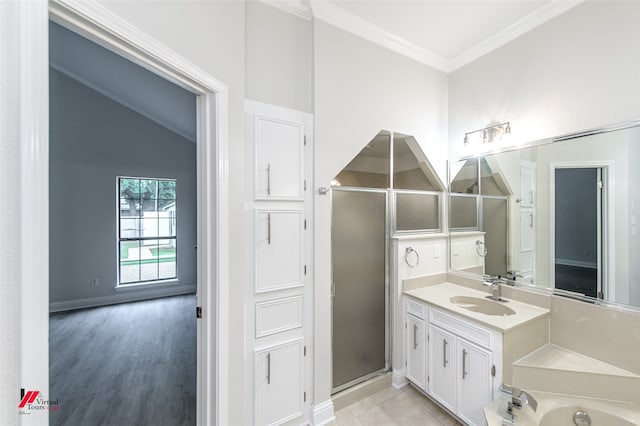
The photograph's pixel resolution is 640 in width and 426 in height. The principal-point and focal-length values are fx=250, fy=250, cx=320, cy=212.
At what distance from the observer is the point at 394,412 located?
2020 millimetres

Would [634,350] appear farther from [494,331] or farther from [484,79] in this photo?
[484,79]

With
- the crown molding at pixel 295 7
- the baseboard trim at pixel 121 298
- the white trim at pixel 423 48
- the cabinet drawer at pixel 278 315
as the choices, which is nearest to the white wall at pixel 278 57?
the crown molding at pixel 295 7

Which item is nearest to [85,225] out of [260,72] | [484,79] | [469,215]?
[260,72]

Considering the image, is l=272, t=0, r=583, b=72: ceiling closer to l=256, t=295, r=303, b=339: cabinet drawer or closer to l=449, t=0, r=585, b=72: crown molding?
l=449, t=0, r=585, b=72: crown molding

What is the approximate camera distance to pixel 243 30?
62.7 inches

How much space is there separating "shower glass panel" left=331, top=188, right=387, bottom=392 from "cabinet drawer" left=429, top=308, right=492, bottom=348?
1.55 feet

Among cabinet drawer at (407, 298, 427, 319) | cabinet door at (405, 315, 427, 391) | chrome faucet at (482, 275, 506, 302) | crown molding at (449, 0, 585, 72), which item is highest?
crown molding at (449, 0, 585, 72)

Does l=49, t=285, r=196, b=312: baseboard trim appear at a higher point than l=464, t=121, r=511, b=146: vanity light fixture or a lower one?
lower

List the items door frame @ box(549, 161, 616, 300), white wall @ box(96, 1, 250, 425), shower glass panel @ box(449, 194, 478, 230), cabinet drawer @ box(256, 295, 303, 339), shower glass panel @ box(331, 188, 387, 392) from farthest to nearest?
shower glass panel @ box(449, 194, 478, 230), shower glass panel @ box(331, 188, 387, 392), cabinet drawer @ box(256, 295, 303, 339), door frame @ box(549, 161, 616, 300), white wall @ box(96, 1, 250, 425)

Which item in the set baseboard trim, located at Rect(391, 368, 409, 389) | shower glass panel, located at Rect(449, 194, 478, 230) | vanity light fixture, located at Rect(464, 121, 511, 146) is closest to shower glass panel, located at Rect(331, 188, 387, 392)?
baseboard trim, located at Rect(391, 368, 409, 389)

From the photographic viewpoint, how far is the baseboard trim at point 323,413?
6.14 ft

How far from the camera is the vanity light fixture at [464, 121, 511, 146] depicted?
7.11 feet

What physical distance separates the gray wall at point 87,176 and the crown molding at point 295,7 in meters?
4.30
